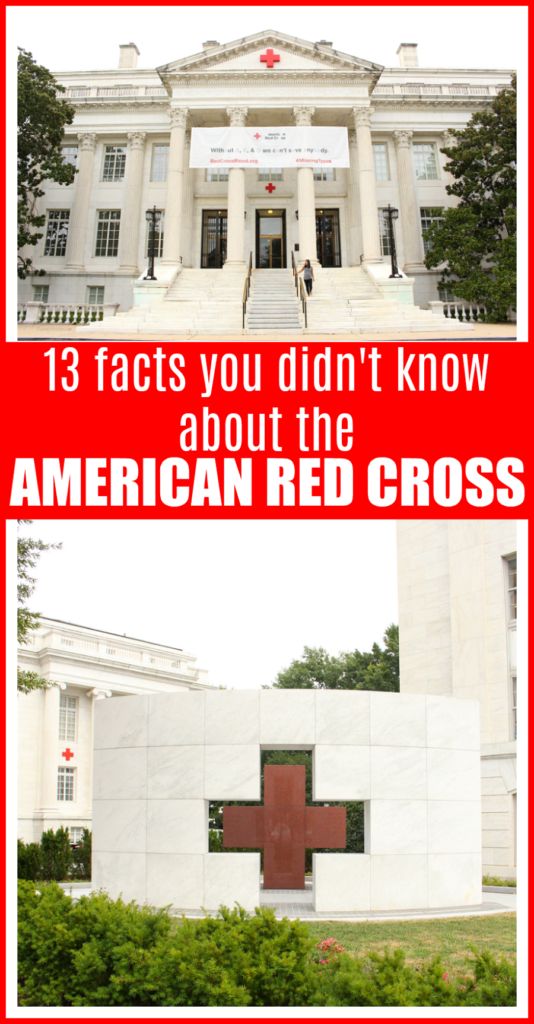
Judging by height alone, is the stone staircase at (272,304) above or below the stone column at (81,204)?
below

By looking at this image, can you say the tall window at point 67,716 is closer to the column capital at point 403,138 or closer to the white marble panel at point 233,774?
the white marble panel at point 233,774

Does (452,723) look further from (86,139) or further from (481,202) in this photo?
(86,139)

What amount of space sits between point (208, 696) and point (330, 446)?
7151mm

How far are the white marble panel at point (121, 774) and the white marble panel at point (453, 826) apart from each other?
5.46 metres

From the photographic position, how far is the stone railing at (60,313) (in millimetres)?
38344

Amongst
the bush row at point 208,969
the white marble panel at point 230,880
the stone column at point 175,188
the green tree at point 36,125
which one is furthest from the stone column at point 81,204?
the bush row at point 208,969

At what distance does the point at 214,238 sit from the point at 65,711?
80.6 ft

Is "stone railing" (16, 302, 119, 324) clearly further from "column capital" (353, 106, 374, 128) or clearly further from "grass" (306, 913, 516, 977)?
"grass" (306, 913, 516, 977)

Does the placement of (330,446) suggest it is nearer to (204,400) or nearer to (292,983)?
(204,400)

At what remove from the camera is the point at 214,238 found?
151 ft

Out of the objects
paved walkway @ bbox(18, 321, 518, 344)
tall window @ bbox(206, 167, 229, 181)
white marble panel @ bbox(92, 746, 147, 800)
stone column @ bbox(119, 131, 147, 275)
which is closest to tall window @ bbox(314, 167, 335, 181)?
tall window @ bbox(206, 167, 229, 181)

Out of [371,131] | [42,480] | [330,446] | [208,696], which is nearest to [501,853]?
[208,696]

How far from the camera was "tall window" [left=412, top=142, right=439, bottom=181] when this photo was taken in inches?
1866

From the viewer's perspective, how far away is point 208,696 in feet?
55.7
